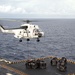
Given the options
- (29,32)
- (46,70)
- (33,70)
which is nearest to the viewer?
(33,70)

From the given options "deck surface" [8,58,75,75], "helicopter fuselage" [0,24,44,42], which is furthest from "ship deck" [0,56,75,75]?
"helicopter fuselage" [0,24,44,42]

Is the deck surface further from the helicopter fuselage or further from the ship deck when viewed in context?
the helicopter fuselage

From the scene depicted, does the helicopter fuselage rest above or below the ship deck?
→ above

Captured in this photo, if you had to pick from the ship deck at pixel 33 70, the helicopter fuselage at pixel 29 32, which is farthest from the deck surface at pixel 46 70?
the helicopter fuselage at pixel 29 32

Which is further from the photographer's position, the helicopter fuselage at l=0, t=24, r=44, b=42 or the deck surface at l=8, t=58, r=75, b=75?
the helicopter fuselage at l=0, t=24, r=44, b=42

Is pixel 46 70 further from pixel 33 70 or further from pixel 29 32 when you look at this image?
pixel 29 32

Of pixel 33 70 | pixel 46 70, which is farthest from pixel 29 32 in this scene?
pixel 46 70

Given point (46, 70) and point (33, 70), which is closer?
point (33, 70)

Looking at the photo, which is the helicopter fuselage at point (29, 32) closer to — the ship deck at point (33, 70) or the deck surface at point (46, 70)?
the deck surface at point (46, 70)

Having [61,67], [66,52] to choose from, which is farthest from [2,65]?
[66,52]

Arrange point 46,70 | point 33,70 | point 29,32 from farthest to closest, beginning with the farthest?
point 29,32 → point 46,70 → point 33,70

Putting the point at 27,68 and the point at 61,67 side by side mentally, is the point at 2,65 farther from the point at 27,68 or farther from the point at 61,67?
the point at 61,67

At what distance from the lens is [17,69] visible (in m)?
53.3

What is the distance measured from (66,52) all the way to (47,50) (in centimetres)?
902
